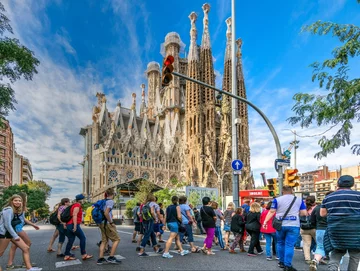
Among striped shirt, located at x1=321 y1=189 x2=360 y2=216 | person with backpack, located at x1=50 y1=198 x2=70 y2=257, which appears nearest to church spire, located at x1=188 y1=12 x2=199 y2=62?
person with backpack, located at x1=50 y1=198 x2=70 y2=257

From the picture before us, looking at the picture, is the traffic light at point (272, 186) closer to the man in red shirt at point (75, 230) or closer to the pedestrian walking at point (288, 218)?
the pedestrian walking at point (288, 218)

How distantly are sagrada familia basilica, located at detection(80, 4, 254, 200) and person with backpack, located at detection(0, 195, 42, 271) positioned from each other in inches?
1969

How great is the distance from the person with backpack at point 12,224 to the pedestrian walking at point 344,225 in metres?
5.21

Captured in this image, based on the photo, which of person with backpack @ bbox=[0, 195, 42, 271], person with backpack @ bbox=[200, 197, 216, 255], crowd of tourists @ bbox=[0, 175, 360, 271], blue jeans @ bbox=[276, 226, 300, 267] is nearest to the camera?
crowd of tourists @ bbox=[0, 175, 360, 271]

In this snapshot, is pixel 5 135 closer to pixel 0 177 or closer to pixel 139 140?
pixel 0 177

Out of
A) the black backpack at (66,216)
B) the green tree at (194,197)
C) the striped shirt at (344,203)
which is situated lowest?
the green tree at (194,197)

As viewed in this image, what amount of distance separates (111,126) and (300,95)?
57.5 metres

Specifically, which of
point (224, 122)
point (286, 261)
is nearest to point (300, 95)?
point (286, 261)

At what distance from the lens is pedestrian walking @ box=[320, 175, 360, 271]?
14.5ft

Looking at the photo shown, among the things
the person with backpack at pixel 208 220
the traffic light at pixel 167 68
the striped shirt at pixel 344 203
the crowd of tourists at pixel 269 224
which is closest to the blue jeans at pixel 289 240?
the crowd of tourists at pixel 269 224

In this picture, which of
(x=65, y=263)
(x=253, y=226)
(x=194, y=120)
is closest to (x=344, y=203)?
(x=253, y=226)

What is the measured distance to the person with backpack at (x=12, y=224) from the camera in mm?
5939

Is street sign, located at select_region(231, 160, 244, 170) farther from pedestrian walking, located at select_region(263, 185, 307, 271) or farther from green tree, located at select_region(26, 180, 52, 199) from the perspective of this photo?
green tree, located at select_region(26, 180, 52, 199)

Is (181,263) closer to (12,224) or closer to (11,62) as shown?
(12,224)
